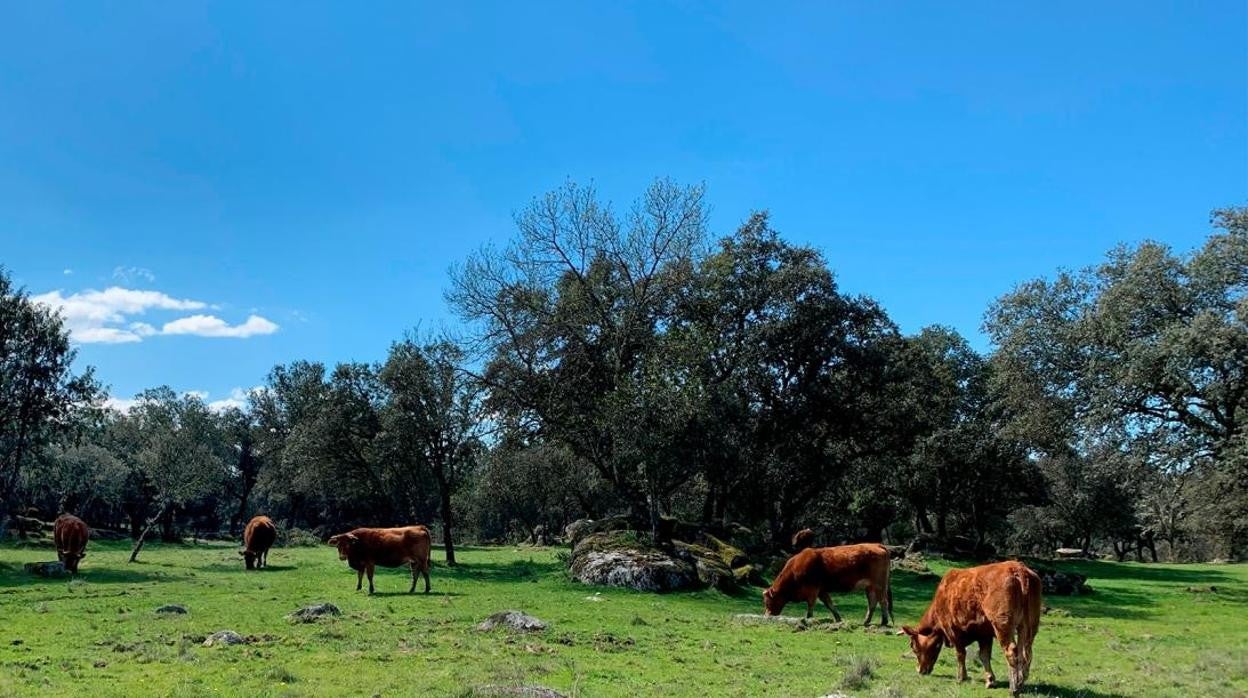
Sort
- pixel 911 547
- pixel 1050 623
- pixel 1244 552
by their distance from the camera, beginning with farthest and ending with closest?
pixel 1244 552 → pixel 911 547 → pixel 1050 623

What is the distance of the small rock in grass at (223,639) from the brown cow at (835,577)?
467 inches

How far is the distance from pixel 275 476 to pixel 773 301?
42.8 meters

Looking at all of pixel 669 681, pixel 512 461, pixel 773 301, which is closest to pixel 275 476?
pixel 512 461

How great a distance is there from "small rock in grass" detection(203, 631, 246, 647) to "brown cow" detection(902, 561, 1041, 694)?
10.9 m

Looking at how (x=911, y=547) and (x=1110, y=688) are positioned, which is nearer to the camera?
(x=1110, y=688)

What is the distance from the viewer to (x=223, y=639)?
1357 centimetres

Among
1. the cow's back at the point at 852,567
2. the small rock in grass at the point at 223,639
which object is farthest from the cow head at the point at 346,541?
the cow's back at the point at 852,567

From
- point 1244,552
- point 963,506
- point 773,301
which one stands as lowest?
point 1244,552

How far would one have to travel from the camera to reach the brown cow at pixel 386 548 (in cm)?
2409

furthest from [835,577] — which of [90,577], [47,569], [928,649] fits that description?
[47,569]

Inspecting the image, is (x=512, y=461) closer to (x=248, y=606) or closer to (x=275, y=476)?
(x=248, y=606)

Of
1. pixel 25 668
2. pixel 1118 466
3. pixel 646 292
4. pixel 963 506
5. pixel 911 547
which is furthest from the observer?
pixel 963 506

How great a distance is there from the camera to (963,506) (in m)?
59.3

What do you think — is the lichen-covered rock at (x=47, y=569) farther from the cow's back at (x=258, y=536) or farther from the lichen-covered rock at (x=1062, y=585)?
the lichen-covered rock at (x=1062, y=585)
